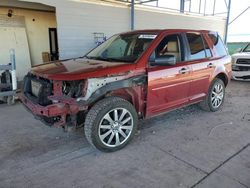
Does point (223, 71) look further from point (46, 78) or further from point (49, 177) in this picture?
point (49, 177)

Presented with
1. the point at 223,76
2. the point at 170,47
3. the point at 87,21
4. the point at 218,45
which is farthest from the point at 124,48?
the point at 87,21

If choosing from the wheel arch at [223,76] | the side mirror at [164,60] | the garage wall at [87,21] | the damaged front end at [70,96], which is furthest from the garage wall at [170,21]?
the damaged front end at [70,96]

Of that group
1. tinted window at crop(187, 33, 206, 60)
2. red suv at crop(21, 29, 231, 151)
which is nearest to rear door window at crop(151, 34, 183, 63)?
red suv at crop(21, 29, 231, 151)

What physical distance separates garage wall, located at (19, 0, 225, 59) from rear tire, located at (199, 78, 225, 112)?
4.51 metres

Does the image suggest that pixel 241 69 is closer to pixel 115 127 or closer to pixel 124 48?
pixel 124 48

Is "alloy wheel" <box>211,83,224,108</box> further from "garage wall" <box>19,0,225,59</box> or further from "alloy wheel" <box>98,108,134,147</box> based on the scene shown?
"garage wall" <box>19,0,225,59</box>

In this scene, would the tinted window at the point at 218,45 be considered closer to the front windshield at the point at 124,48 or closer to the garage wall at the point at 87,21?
the front windshield at the point at 124,48

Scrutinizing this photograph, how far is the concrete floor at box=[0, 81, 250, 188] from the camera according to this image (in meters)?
2.76

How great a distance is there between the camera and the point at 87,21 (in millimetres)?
7863

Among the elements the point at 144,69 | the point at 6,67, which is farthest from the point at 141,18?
the point at 144,69

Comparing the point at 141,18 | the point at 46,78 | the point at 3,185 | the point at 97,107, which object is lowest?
the point at 3,185

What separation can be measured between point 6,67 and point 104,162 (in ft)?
12.9

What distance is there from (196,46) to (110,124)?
235 centimetres

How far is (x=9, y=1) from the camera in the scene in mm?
7422
